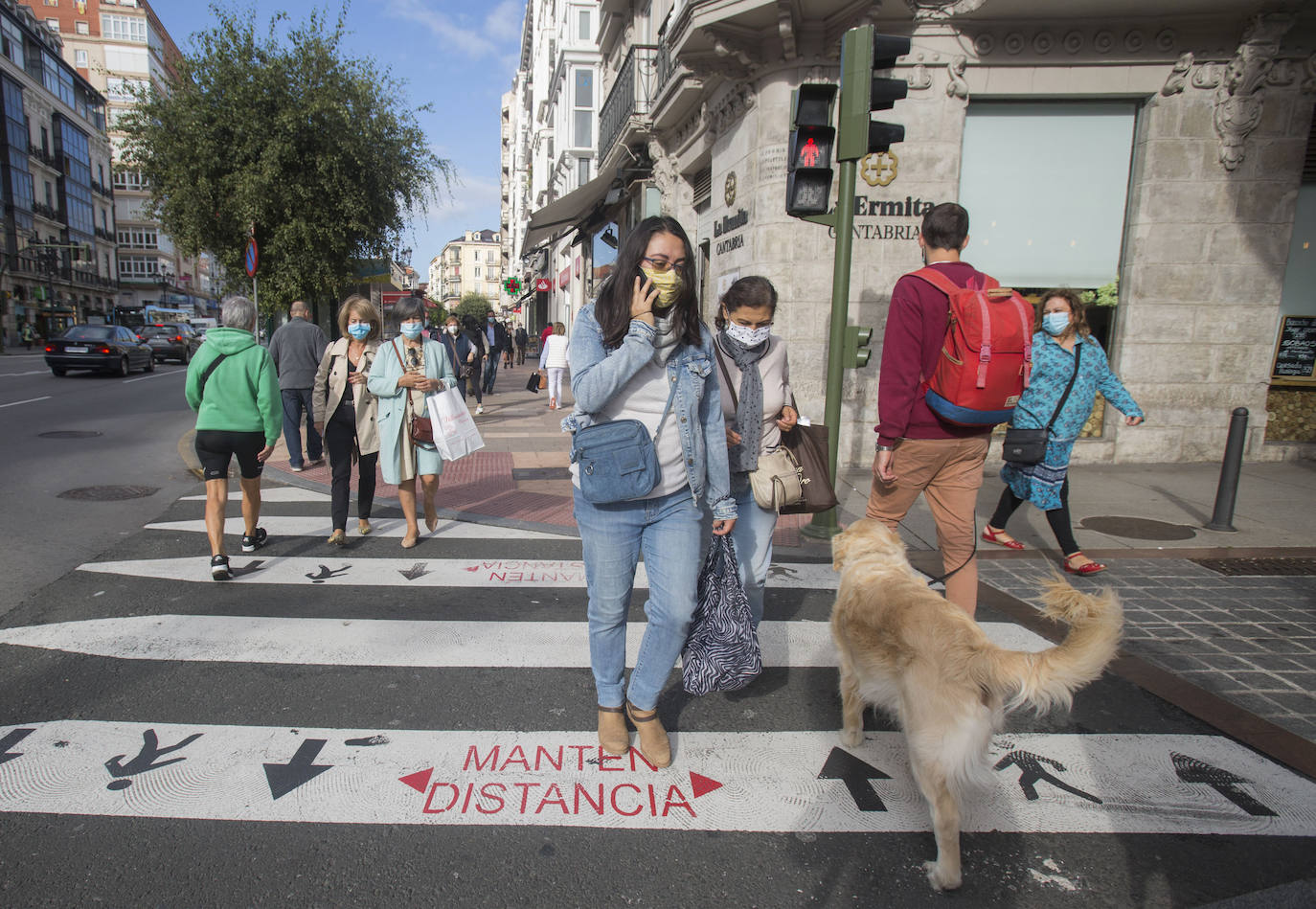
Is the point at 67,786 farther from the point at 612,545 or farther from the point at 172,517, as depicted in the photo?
the point at 172,517

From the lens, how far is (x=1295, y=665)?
3893 mm

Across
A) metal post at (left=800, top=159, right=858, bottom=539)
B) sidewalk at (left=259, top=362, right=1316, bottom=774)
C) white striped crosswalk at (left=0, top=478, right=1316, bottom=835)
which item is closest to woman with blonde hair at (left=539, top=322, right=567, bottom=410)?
sidewalk at (left=259, top=362, right=1316, bottom=774)

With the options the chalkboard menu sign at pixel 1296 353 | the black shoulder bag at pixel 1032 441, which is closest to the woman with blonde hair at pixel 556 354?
the black shoulder bag at pixel 1032 441

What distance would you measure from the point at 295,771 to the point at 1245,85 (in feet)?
37.3

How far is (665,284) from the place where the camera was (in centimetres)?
264

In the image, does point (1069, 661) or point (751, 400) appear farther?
point (751, 400)

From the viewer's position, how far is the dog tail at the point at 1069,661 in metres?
2.11

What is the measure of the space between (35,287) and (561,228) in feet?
191

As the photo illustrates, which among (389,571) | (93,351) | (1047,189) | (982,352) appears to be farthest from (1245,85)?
(93,351)

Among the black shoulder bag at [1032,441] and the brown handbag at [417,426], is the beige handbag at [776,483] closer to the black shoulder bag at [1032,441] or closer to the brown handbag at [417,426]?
the black shoulder bag at [1032,441]

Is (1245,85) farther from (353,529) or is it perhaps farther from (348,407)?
(353,529)

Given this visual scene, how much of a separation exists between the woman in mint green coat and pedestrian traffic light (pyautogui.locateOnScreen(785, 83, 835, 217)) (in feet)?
9.79

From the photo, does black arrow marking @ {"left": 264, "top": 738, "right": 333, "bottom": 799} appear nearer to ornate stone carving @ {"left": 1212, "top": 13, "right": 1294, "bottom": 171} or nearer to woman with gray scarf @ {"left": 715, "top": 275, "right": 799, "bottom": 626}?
woman with gray scarf @ {"left": 715, "top": 275, "right": 799, "bottom": 626}

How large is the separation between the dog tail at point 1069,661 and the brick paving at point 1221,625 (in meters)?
1.92
